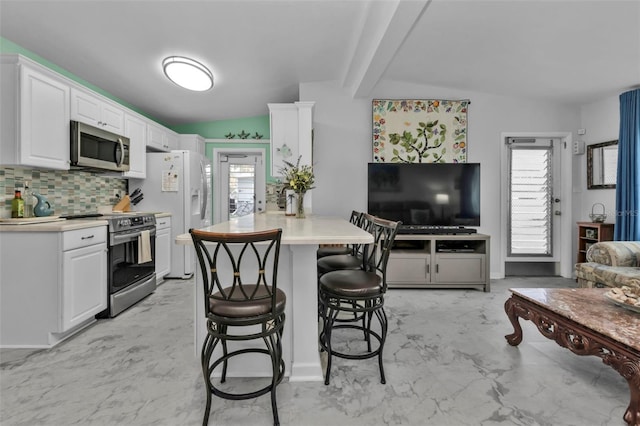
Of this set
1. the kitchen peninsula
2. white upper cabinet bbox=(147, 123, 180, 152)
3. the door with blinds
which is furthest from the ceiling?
the kitchen peninsula

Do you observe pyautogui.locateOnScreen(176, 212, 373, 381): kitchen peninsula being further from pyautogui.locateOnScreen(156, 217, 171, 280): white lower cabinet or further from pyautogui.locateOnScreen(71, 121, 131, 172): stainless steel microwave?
pyautogui.locateOnScreen(156, 217, 171, 280): white lower cabinet

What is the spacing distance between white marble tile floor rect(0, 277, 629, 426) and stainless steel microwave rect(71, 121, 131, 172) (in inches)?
60.5

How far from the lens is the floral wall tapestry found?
4.29 metres

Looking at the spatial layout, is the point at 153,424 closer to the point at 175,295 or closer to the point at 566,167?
the point at 175,295

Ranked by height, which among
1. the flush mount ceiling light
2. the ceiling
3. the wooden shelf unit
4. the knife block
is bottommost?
the wooden shelf unit

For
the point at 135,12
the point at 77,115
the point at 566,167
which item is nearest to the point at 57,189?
the point at 77,115

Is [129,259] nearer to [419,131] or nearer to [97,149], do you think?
[97,149]

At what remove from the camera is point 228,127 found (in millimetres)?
5453

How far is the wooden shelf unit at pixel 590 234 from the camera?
3797 millimetres

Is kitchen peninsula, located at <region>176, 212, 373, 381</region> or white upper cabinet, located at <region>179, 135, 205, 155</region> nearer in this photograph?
kitchen peninsula, located at <region>176, 212, 373, 381</region>

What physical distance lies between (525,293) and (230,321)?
2.08 m

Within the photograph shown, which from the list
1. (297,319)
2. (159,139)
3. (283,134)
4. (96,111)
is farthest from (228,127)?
(297,319)

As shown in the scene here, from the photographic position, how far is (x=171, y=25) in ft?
8.89

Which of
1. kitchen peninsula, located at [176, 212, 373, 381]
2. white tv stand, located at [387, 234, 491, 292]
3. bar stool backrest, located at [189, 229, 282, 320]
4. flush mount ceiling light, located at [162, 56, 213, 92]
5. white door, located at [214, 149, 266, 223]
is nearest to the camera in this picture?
bar stool backrest, located at [189, 229, 282, 320]
